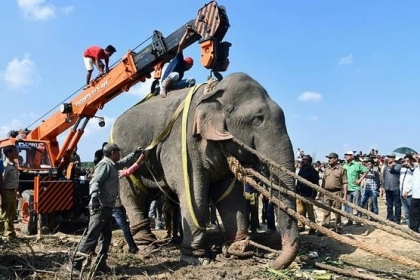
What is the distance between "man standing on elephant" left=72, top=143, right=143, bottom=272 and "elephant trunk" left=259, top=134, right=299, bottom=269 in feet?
6.57

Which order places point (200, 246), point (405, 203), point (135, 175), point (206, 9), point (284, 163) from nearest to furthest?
point (284, 163) < point (200, 246) < point (206, 9) < point (135, 175) < point (405, 203)

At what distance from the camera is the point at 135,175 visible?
8.87m

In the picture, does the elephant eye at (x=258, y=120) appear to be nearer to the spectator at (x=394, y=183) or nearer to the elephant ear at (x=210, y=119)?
the elephant ear at (x=210, y=119)

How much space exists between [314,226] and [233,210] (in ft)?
5.68

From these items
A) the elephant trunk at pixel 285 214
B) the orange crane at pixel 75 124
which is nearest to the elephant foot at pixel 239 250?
the elephant trunk at pixel 285 214

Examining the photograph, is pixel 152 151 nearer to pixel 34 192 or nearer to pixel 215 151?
pixel 215 151

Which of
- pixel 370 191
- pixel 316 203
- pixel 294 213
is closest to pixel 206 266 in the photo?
pixel 294 213

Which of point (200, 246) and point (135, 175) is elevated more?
point (135, 175)

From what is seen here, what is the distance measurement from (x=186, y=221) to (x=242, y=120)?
5.35 feet

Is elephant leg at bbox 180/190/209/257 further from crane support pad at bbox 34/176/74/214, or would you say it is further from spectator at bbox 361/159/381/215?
spectator at bbox 361/159/381/215

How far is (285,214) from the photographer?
668cm

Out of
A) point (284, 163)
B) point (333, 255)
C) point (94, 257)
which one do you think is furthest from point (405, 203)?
point (94, 257)

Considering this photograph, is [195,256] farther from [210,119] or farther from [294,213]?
[210,119]

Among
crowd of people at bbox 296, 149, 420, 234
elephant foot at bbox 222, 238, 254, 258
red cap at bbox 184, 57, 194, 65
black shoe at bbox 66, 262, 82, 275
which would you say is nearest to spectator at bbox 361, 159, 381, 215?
crowd of people at bbox 296, 149, 420, 234
